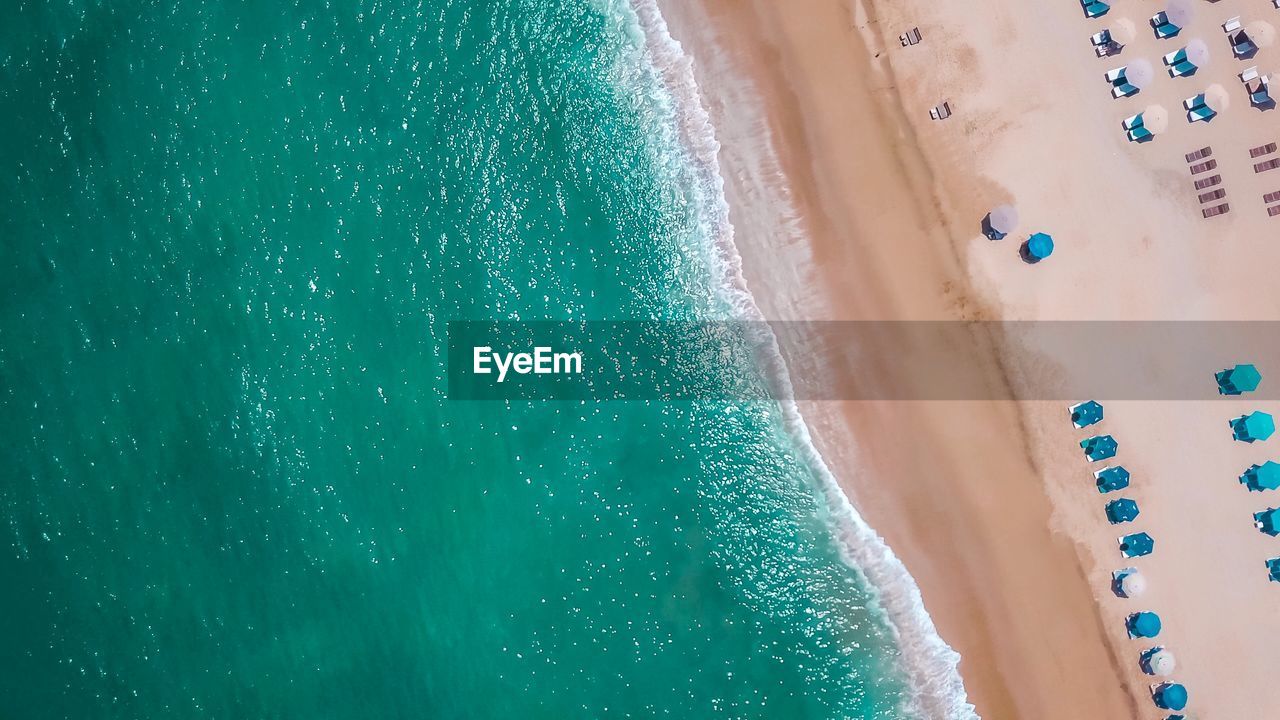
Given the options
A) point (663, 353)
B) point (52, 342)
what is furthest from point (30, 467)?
point (663, 353)

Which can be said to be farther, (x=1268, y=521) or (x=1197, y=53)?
(x=1268, y=521)

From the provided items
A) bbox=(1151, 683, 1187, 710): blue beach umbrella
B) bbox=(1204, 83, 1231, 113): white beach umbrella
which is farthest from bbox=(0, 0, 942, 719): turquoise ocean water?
bbox=(1204, 83, 1231, 113): white beach umbrella

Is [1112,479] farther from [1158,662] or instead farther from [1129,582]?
[1158,662]

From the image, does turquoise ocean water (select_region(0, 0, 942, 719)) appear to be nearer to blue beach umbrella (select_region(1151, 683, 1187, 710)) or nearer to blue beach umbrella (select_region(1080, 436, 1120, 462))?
blue beach umbrella (select_region(1151, 683, 1187, 710))

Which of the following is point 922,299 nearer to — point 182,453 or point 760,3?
point 760,3

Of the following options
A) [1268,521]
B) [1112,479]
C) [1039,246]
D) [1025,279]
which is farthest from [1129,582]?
[1039,246]
